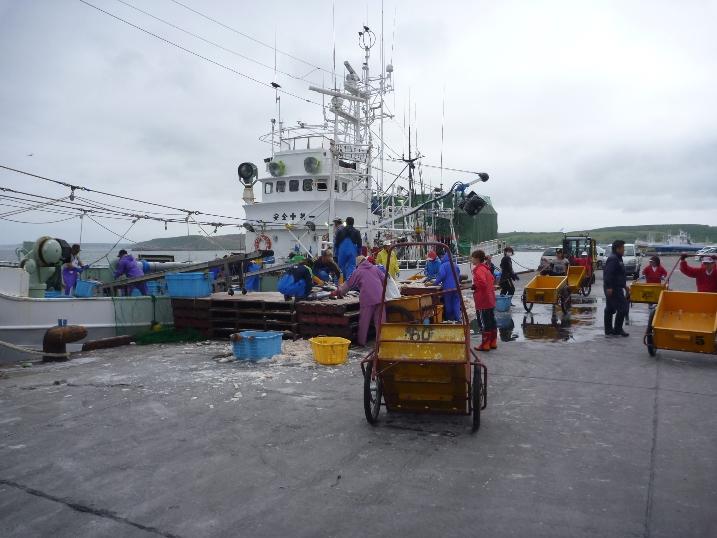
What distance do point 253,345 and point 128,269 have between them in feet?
21.5

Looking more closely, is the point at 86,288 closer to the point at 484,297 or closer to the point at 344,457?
the point at 484,297

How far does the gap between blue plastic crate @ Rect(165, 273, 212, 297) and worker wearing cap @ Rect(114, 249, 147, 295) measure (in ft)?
7.71

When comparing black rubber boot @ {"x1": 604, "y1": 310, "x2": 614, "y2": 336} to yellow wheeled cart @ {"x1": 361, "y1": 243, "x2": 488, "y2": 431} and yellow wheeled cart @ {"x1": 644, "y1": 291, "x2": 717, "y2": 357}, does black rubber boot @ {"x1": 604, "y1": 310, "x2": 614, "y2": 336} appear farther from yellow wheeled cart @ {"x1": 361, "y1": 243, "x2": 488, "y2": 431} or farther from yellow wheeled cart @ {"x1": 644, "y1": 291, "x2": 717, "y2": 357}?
yellow wheeled cart @ {"x1": 361, "y1": 243, "x2": 488, "y2": 431}

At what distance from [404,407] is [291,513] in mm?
2072

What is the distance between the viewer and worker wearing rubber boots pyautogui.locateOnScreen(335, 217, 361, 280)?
11398 mm

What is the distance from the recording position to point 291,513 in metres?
3.44

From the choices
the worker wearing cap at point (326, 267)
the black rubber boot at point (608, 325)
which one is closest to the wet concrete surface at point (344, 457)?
the black rubber boot at point (608, 325)

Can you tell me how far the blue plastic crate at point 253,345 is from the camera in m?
8.07

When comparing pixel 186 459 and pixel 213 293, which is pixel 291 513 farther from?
pixel 213 293

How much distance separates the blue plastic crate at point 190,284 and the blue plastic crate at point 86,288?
2331 millimetres

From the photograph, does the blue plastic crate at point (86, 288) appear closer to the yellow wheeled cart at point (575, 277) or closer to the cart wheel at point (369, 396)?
the cart wheel at point (369, 396)

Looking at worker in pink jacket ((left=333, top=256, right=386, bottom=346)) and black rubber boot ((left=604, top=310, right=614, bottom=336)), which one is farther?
black rubber boot ((left=604, top=310, right=614, bottom=336))

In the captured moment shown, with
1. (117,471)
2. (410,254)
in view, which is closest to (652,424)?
(117,471)

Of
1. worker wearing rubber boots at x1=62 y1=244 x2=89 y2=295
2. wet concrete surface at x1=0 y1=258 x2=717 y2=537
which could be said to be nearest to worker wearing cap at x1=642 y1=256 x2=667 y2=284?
wet concrete surface at x1=0 y1=258 x2=717 y2=537
